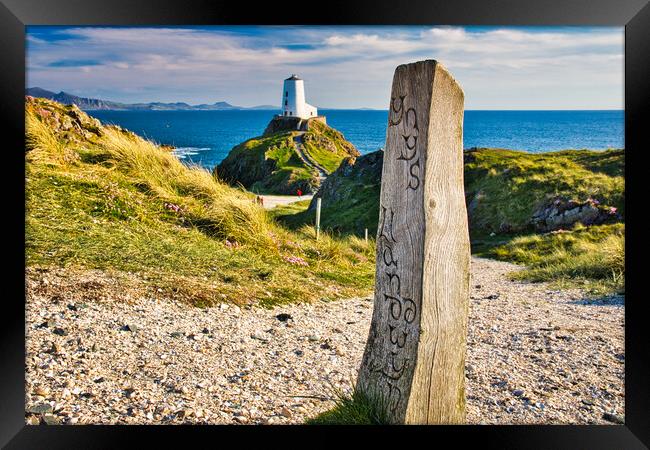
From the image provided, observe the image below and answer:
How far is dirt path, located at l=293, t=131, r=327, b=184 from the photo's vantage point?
36600 mm

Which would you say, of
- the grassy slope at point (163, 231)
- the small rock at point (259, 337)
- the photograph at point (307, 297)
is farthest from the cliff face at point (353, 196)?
the small rock at point (259, 337)

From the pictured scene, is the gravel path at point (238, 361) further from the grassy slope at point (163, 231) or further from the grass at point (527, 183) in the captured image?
the grass at point (527, 183)

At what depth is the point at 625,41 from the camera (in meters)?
3.75

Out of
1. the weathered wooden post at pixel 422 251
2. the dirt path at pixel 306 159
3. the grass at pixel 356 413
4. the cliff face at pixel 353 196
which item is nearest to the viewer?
the weathered wooden post at pixel 422 251

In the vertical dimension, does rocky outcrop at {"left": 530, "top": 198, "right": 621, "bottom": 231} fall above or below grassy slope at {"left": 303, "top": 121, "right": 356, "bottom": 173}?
below

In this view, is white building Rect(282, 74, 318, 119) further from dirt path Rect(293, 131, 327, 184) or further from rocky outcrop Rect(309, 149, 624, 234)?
rocky outcrop Rect(309, 149, 624, 234)

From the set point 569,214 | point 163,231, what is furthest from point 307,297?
point 569,214

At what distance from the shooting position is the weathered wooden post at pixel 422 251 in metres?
2.80

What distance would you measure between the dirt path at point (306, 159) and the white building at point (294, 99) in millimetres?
2653

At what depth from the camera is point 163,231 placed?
23.2ft

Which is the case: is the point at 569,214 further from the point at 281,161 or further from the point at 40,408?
the point at 281,161

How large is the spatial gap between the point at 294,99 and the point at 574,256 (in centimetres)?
3822

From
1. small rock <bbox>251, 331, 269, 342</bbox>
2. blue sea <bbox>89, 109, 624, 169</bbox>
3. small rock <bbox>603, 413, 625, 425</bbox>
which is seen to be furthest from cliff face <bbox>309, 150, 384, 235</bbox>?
blue sea <bbox>89, 109, 624, 169</bbox>

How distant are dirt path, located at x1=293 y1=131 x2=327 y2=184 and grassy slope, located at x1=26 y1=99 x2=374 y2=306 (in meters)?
26.4
